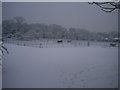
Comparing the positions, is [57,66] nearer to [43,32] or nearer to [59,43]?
[59,43]

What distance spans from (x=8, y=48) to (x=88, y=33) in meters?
1.47

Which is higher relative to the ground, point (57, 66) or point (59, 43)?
point (59, 43)

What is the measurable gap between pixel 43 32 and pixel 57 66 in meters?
0.66

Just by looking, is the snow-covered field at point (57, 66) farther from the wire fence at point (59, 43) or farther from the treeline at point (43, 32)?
the treeline at point (43, 32)

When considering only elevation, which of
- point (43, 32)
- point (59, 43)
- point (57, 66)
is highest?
point (43, 32)

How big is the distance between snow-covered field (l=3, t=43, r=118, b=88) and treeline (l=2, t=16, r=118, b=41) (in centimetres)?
20

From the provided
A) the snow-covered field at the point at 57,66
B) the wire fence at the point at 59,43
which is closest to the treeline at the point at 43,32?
the wire fence at the point at 59,43

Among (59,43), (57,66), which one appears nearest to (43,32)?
(59,43)

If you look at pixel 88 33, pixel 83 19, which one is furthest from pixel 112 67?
pixel 83 19

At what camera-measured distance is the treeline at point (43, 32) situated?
2898mm

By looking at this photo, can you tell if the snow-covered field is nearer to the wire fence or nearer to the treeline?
the wire fence

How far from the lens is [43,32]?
9.57 feet

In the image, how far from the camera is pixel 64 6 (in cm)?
292

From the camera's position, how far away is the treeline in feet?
9.51
